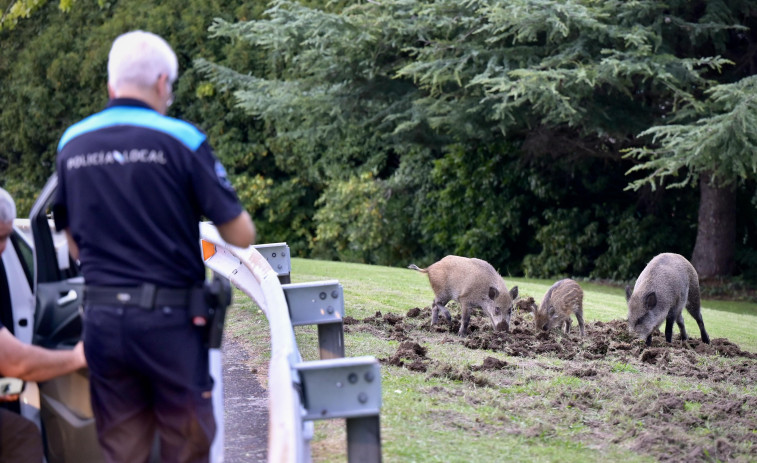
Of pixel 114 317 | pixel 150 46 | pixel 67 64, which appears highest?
pixel 67 64

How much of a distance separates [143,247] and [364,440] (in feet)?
4.75

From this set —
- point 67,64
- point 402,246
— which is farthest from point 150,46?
point 67,64

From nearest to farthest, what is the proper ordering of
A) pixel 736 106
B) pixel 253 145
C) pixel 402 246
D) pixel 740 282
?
pixel 736 106, pixel 740 282, pixel 402 246, pixel 253 145

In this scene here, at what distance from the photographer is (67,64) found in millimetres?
36000

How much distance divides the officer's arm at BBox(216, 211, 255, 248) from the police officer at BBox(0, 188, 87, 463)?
3.10 feet

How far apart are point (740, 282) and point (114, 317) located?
21317mm

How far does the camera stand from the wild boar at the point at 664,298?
11.8 metres

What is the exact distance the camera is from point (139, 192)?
4078 mm

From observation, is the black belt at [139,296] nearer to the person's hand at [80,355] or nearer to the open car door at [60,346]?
the person's hand at [80,355]

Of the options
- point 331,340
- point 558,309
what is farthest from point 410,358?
point 558,309

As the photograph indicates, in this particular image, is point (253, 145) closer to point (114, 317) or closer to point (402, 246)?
point (402, 246)

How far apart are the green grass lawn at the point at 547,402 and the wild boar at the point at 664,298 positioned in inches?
11.8

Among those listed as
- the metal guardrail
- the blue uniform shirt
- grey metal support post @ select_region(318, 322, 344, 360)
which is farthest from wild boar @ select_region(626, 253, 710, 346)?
the blue uniform shirt

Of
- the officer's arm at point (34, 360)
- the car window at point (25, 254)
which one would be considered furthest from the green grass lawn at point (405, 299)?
the officer's arm at point (34, 360)
